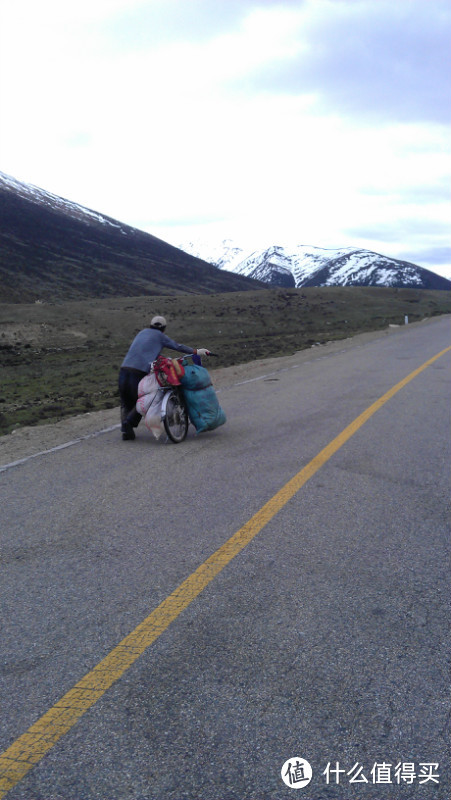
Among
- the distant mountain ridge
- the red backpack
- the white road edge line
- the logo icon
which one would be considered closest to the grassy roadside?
the white road edge line

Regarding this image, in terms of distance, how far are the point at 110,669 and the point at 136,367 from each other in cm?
604

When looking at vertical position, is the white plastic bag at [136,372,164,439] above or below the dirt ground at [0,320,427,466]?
above

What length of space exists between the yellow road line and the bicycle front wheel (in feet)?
10.6

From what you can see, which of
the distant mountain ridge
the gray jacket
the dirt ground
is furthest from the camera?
the distant mountain ridge

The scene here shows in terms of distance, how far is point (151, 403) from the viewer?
8.70 metres

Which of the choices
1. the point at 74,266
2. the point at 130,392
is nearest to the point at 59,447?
the point at 130,392

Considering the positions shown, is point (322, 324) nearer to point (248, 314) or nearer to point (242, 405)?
point (248, 314)

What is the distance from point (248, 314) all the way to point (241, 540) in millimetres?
48411

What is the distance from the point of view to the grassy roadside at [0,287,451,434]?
59.4 ft

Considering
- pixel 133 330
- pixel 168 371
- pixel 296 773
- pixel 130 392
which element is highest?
pixel 133 330

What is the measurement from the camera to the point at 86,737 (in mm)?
2826

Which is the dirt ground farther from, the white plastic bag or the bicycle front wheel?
the bicycle front wheel

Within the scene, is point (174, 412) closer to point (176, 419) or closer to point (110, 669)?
point (176, 419)

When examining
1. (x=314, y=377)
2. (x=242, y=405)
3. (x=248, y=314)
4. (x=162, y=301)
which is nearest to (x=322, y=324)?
(x=248, y=314)
